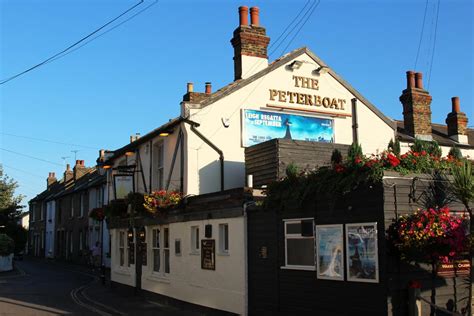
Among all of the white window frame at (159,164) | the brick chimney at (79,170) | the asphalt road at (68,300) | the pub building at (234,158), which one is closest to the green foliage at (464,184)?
the pub building at (234,158)

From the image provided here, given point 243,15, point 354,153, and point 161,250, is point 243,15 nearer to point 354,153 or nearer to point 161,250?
point 161,250

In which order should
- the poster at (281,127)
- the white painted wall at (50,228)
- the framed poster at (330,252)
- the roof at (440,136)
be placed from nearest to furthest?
1. the framed poster at (330,252)
2. the poster at (281,127)
3. the roof at (440,136)
4. the white painted wall at (50,228)

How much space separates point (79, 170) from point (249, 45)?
103ft

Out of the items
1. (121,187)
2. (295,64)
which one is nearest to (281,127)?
(295,64)

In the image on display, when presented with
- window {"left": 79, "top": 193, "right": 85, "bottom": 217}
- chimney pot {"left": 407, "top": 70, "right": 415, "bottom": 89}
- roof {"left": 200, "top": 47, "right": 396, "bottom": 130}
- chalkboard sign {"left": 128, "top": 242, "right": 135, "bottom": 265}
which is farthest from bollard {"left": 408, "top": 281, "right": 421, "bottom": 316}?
window {"left": 79, "top": 193, "right": 85, "bottom": 217}

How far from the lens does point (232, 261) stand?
12.9 metres

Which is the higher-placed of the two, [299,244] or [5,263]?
[299,244]

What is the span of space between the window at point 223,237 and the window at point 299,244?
2.62 meters

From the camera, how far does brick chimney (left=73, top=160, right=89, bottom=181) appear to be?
46219 mm

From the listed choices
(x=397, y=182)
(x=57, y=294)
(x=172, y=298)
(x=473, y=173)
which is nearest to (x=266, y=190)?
(x=397, y=182)

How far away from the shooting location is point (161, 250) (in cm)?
1733

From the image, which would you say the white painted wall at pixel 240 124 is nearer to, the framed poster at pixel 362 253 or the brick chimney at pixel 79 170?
the framed poster at pixel 362 253

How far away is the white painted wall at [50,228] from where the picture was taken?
48.6 meters

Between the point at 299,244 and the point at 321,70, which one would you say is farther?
the point at 321,70
